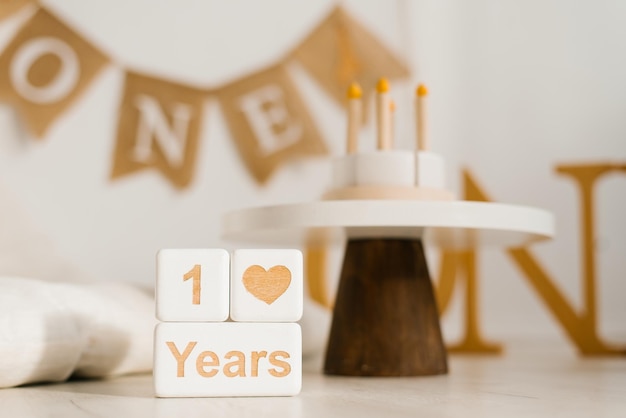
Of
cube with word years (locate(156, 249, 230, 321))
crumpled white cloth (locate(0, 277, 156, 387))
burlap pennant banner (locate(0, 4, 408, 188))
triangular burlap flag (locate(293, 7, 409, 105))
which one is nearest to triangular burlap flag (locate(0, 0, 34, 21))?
burlap pennant banner (locate(0, 4, 408, 188))

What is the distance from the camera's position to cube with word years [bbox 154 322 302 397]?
742 millimetres

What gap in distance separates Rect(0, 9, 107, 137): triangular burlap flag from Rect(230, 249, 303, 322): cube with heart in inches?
38.9

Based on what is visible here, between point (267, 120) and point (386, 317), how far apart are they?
896 mm

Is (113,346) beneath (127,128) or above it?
beneath

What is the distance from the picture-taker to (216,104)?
1.78 meters

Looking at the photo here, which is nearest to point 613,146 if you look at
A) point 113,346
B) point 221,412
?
point 113,346

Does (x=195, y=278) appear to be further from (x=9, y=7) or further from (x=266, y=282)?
(x=9, y=7)

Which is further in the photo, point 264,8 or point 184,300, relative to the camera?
point 264,8

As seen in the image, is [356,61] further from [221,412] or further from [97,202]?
[221,412]

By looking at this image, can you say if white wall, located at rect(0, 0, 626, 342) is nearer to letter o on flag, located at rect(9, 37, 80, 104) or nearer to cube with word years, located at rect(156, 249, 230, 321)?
letter o on flag, located at rect(9, 37, 80, 104)

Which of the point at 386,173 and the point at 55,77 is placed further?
the point at 55,77

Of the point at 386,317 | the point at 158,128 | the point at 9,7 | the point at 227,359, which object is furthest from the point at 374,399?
the point at 9,7

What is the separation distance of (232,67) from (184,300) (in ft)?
3.75

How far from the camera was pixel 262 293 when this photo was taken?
76cm
